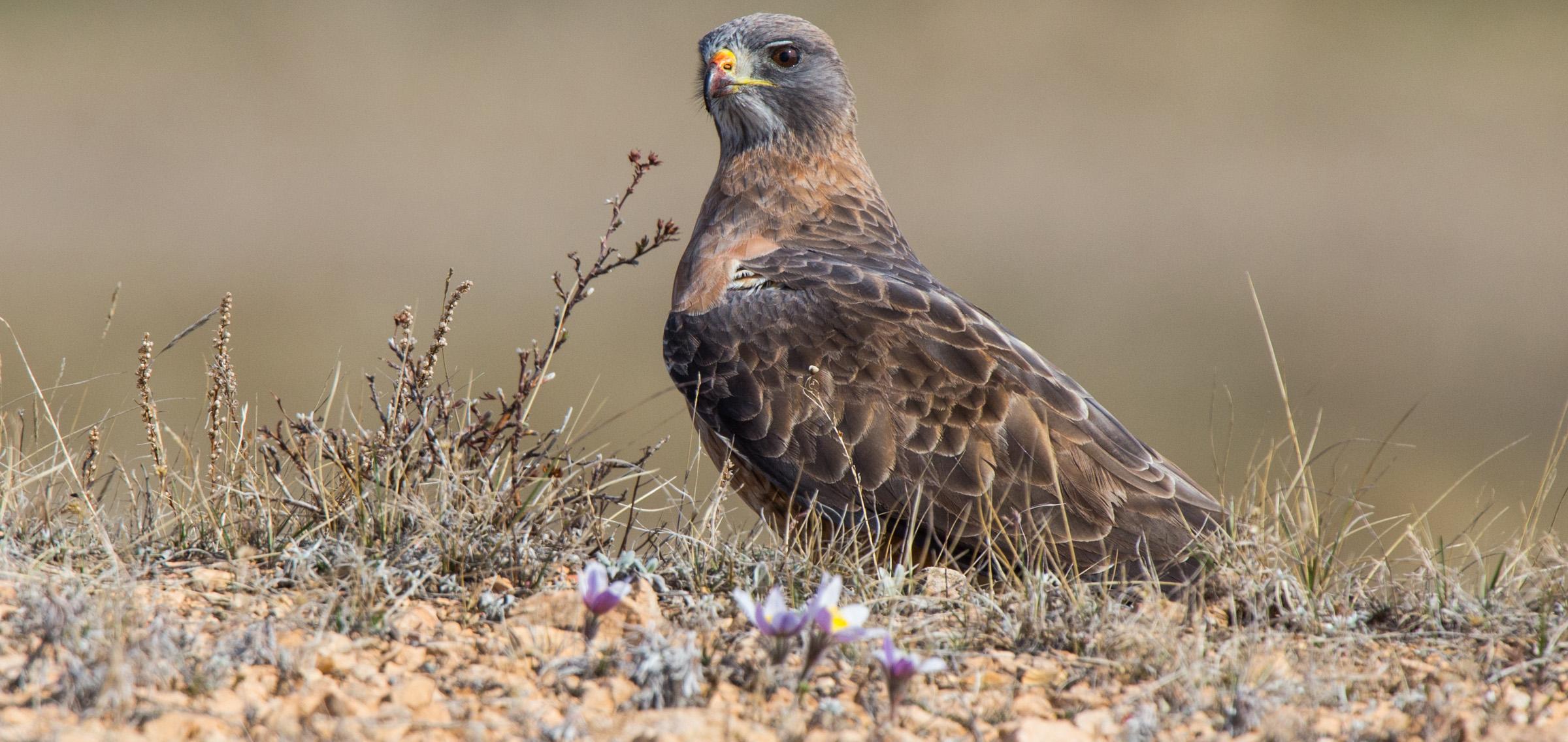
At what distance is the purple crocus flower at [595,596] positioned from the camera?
2857mm

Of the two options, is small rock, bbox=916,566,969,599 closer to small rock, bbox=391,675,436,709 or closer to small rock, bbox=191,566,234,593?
small rock, bbox=391,675,436,709

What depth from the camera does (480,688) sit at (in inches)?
106

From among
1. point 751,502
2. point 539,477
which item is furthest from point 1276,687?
point 751,502

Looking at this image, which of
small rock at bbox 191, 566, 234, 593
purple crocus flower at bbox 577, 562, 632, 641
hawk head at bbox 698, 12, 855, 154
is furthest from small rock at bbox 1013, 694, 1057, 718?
hawk head at bbox 698, 12, 855, 154

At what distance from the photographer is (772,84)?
595 cm

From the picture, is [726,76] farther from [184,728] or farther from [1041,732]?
[184,728]

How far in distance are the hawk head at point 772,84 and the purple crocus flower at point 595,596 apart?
3.30 metres

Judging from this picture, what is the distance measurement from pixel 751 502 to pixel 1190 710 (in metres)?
2.33

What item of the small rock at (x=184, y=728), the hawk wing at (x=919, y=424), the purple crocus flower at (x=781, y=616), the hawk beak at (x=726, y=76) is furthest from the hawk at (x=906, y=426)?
the small rock at (x=184, y=728)

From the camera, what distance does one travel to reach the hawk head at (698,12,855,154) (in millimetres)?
5871

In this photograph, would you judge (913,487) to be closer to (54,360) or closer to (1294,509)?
(1294,509)

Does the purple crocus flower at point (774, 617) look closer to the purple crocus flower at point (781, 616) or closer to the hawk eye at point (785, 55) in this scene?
the purple crocus flower at point (781, 616)

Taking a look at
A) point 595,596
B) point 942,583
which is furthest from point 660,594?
point 942,583

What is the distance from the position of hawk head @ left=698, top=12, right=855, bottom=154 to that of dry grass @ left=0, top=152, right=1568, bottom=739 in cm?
169
